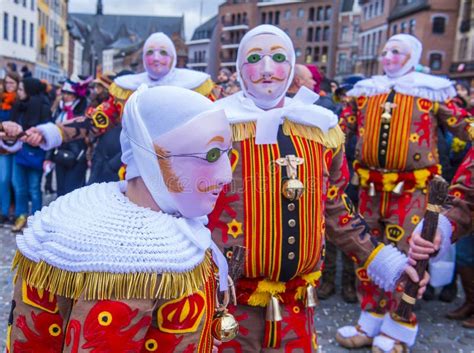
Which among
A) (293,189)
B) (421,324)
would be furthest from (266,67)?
(421,324)

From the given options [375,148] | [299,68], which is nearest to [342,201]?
[375,148]

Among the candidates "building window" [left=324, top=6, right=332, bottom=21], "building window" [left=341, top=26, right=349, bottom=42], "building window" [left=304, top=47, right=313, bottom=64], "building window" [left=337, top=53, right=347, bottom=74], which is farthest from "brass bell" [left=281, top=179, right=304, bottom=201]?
"building window" [left=324, top=6, right=332, bottom=21]

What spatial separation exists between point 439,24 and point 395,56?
35239mm

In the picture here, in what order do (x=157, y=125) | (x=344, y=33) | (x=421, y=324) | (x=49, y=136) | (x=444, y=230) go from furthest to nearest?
(x=344, y=33) → (x=421, y=324) → (x=444, y=230) → (x=49, y=136) → (x=157, y=125)

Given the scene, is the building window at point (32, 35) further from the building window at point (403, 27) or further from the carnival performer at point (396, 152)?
the carnival performer at point (396, 152)

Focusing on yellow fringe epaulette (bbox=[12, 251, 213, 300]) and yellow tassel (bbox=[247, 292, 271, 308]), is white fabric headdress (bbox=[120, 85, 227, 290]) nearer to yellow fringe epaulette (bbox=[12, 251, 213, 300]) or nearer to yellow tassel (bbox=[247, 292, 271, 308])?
yellow fringe epaulette (bbox=[12, 251, 213, 300])

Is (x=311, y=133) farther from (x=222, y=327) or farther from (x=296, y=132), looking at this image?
(x=222, y=327)

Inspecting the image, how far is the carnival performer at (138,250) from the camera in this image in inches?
54.1

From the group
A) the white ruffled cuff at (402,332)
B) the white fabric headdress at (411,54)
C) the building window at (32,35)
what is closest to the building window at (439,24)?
the building window at (32,35)

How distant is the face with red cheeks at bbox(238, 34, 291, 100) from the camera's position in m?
2.59

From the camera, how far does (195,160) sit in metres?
1.55

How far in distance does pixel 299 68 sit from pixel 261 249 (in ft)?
9.70

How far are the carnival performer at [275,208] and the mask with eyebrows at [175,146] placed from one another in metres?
0.81

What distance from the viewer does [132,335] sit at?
4.47 ft
